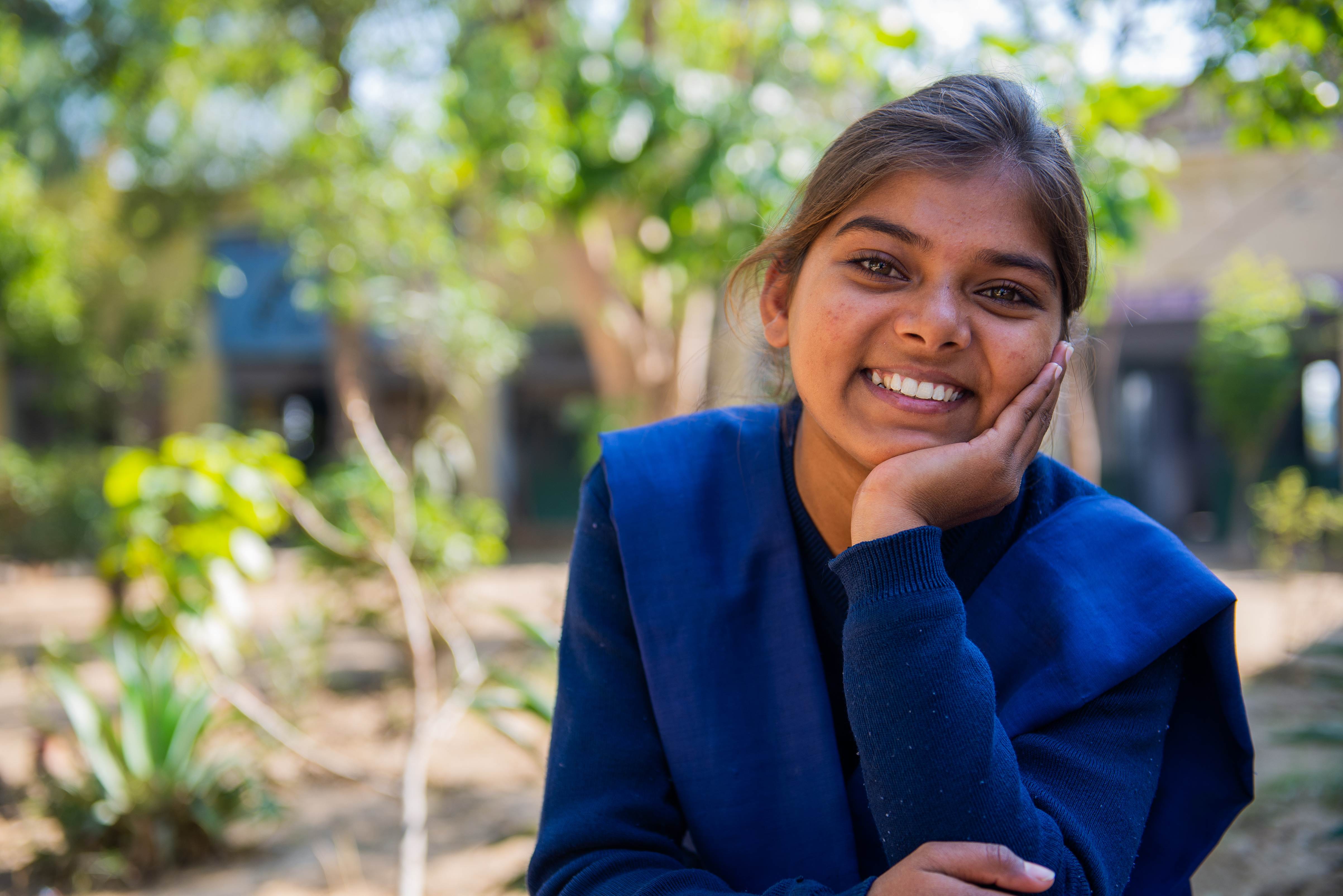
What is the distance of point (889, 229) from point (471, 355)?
5.58m

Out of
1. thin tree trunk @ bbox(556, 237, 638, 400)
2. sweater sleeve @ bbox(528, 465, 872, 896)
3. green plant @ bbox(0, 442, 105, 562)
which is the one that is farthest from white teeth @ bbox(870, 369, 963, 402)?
green plant @ bbox(0, 442, 105, 562)

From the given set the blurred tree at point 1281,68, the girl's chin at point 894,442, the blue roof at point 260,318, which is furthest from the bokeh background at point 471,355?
the blue roof at point 260,318

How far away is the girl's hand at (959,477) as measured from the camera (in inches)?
43.2

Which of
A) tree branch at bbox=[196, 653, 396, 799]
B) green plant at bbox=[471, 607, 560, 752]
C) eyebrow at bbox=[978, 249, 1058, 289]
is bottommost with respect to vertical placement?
tree branch at bbox=[196, 653, 396, 799]

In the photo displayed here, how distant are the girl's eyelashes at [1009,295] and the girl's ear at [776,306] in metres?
0.29

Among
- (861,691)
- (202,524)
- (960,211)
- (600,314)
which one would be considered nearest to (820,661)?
(861,691)

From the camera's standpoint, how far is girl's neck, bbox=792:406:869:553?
50.2 inches

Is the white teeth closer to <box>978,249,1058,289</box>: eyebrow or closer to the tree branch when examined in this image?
<box>978,249,1058,289</box>: eyebrow

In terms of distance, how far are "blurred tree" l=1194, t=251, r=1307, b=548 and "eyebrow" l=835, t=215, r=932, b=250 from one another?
9.84 meters

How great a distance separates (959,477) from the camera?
1126 millimetres

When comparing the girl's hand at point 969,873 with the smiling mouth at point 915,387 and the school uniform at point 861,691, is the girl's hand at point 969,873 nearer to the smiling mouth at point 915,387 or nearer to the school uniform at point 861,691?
the school uniform at point 861,691

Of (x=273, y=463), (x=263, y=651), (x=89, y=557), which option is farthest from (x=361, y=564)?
(x=89, y=557)

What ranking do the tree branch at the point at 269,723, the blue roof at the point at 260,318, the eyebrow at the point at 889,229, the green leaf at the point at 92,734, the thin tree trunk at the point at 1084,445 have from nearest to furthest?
the eyebrow at the point at 889,229 → the tree branch at the point at 269,723 → the green leaf at the point at 92,734 → the thin tree trunk at the point at 1084,445 → the blue roof at the point at 260,318

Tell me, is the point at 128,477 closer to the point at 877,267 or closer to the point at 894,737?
the point at 877,267
